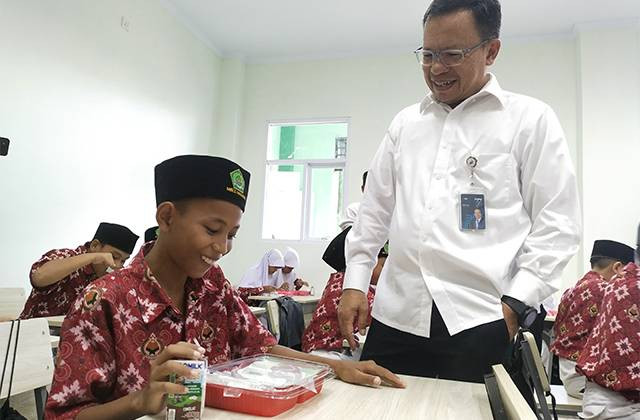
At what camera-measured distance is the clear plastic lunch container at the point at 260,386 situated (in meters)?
0.78

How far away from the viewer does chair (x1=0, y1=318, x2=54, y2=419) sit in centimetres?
146

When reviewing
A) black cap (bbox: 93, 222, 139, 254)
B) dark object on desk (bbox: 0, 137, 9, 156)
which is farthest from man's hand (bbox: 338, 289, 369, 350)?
dark object on desk (bbox: 0, 137, 9, 156)

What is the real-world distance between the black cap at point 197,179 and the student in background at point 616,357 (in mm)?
1432

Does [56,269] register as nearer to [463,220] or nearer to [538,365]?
[463,220]

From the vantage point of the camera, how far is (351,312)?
127 centimetres

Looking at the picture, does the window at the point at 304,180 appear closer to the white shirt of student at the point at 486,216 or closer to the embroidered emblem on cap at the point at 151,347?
the white shirt of student at the point at 486,216

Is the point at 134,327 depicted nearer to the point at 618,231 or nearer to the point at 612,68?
the point at 618,231

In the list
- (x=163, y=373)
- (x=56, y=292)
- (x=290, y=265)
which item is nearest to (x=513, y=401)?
(x=163, y=373)

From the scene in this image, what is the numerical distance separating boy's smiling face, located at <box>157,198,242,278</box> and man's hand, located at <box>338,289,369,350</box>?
38cm

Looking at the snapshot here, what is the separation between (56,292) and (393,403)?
253cm

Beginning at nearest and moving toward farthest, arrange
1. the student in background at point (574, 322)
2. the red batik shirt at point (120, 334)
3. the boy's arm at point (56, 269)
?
1. the red batik shirt at point (120, 334)
2. the student in background at point (574, 322)
3. the boy's arm at point (56, 269)

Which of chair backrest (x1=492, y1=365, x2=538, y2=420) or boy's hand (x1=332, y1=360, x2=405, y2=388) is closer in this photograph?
chair backrest (x1=492, y1=365, x2=538, y2=420)

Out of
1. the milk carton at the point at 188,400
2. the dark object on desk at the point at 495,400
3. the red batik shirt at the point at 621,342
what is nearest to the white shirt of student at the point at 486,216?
the dark object on desk at the point at 495,400

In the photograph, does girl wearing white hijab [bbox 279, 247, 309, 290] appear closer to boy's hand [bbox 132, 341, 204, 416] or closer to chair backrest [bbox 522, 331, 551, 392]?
chair backrest [bbox 522, 331, 551, 392]
